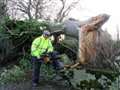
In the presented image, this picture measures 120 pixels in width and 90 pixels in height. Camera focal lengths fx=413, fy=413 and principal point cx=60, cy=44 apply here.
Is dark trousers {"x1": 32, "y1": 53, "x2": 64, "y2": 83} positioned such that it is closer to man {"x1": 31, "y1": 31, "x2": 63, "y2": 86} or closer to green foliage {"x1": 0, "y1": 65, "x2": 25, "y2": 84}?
man {"x1": 31, "y1": 31, "x2": 63, "y2": 86}

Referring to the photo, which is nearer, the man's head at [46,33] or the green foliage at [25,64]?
A: the man's head at [46,33]

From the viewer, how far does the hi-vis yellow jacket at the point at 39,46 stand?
53.7 feet

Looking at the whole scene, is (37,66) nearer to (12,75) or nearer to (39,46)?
(39,46)

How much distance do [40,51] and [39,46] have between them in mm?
208

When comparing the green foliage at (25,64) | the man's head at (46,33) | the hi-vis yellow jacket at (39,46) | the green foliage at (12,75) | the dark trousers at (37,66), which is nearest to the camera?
the man's head at (46,33)

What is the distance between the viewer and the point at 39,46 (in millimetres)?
16453

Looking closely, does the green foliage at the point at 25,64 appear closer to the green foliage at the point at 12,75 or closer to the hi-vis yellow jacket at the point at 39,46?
the green foliage at the point at 12,75

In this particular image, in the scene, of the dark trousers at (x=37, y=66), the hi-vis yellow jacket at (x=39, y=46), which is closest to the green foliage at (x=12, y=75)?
the dark trousers at (x=37, y=66)

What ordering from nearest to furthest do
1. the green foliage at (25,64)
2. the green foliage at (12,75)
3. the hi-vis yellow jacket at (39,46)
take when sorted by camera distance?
the hi-vis yellow jacket at (39,46) → the green foliage at (12,75) → the green foliage at (25,64)

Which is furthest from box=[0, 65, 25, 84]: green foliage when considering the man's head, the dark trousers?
the man's head

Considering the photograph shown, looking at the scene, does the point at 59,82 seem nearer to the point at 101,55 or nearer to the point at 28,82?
the point at 28,82

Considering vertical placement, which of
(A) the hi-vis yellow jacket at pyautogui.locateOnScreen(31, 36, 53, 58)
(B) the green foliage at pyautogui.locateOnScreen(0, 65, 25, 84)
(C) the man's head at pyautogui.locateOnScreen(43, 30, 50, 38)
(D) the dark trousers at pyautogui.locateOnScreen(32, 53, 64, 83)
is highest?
(C) the man's head at pyautogui.locateOnScreen(43, 30, 50, 38)

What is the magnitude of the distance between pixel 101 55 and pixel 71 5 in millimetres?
33592

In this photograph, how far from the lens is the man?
16391mm
